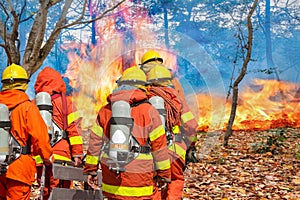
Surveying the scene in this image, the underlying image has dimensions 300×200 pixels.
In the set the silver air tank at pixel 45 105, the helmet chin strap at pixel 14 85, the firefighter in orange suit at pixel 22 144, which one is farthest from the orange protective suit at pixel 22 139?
the silver air tank at pixel 45 105

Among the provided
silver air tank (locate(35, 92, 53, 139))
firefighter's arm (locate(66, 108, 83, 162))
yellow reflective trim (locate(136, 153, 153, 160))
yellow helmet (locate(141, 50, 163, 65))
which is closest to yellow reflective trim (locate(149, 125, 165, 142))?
yellow reflective trim (locate(136, 153, 153, 160))

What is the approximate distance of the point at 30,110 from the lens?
3.98 metres

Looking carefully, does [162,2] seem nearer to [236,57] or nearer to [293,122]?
[236,57]

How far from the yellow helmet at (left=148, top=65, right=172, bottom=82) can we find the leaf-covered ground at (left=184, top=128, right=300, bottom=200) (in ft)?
5.30

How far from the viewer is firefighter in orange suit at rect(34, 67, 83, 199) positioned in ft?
16.5

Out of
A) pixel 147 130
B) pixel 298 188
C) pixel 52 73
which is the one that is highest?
pixel 52 73

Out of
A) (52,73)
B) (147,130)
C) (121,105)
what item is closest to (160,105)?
(147,130)

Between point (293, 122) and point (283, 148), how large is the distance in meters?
2.99


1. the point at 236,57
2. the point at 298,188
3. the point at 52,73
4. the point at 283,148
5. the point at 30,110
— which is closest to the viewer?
the point at 30,110

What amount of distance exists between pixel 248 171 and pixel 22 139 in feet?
19.3

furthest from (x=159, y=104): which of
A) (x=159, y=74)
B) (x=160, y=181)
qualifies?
(x=160, y=181)

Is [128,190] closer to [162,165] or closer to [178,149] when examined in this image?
[162,165]

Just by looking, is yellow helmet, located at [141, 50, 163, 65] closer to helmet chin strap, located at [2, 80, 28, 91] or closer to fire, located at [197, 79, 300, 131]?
helmet chin strap, located at [2, 80, 28, 91]

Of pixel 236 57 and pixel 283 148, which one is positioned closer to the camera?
pixel 283 148
